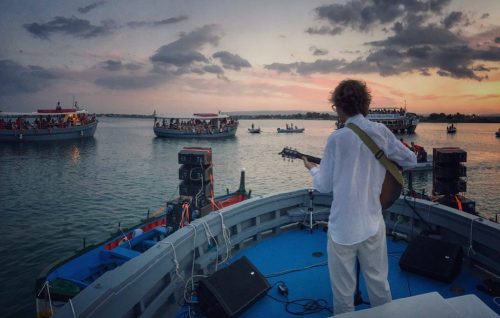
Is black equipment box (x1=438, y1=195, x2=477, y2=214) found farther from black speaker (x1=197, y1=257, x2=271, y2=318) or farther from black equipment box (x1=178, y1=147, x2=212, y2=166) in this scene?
black equipment box (x1=178, y1=147, x2=212, y2=166)

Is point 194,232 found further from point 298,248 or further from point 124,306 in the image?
point 298,248

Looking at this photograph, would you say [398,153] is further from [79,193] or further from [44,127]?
[44,127]

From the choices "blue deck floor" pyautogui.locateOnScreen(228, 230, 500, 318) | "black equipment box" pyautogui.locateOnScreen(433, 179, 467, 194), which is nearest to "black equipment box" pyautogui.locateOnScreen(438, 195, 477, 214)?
"black equipment box" pyautogui.locateOnScreen(433, 179, 467, 194)

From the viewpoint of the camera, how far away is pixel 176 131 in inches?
2480

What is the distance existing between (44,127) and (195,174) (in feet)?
181

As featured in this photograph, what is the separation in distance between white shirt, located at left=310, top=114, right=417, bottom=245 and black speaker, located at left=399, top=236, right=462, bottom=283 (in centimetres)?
231

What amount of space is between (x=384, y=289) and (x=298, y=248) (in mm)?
2479

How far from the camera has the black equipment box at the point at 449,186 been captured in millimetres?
6836

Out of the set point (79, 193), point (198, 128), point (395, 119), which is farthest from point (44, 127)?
point (395, 119)

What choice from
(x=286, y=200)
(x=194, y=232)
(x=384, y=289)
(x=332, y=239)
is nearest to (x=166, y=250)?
(x=194, y=232)

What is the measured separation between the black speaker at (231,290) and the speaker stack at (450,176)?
5.28 metres

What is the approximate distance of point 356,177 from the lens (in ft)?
8.48

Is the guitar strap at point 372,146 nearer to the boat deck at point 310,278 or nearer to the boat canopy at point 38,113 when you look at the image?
the boat deck at point 310,278

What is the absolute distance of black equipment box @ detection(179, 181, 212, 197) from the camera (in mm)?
7172
